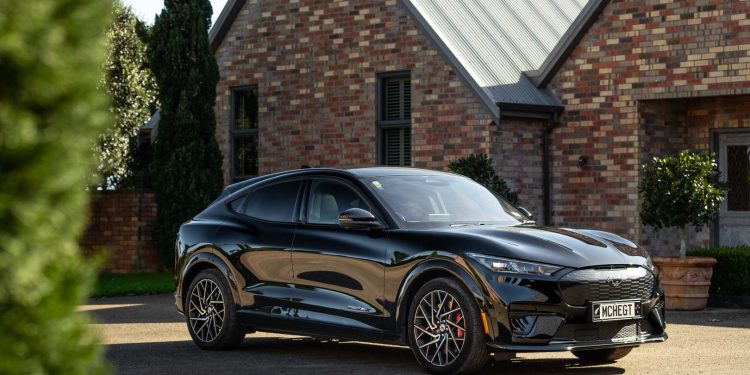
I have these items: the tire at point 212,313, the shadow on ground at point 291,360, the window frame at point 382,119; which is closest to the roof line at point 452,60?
the window frame at point 382,119

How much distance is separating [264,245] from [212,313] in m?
0.91

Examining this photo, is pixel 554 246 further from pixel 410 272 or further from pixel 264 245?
pixel 264 245

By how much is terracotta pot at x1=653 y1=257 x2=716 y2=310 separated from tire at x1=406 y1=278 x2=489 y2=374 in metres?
7.30

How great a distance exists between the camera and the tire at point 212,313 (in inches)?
424

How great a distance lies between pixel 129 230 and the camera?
23.5 metres

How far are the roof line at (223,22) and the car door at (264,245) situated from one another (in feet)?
42.4

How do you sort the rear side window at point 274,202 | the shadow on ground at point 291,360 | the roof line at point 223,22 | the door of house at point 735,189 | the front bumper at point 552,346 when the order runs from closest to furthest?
the front bumper at point 552,346 < the shadow on ground at point 291,360 < the rear side window at point 274,202 < the door of house at point 735,189 < the roof line at point 223,22

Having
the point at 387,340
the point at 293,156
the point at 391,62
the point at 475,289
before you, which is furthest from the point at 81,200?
the point at 293,156

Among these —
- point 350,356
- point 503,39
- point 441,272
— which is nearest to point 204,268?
point 350,356

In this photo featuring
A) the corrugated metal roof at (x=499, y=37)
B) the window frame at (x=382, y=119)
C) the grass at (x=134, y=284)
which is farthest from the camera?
the window frame at (x=382, y=119)

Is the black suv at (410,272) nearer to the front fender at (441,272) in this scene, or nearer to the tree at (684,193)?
the front fender at (441,272)

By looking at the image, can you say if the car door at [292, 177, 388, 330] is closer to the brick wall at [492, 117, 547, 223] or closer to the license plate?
the license plate

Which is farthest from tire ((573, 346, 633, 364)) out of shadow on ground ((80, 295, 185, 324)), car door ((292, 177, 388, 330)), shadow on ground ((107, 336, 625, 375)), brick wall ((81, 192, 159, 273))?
brick wall ((81, 192, 159, 273))

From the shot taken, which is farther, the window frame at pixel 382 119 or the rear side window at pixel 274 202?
the window frame at pixel 382 119
